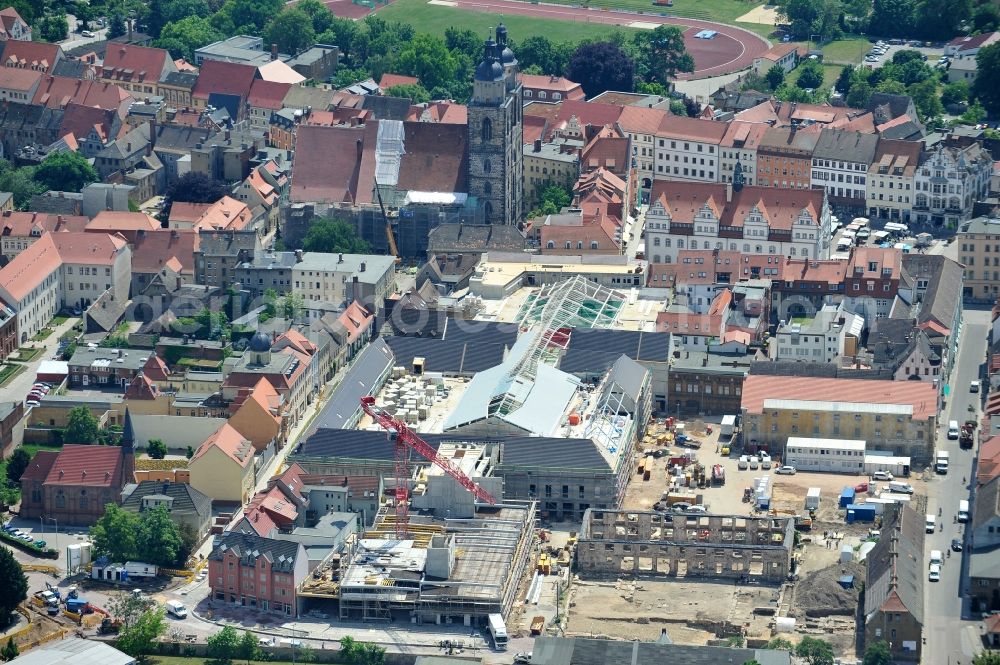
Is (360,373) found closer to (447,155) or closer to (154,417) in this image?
(154,417)

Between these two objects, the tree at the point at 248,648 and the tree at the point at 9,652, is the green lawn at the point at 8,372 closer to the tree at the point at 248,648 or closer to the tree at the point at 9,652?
the tree at the point at 9,652

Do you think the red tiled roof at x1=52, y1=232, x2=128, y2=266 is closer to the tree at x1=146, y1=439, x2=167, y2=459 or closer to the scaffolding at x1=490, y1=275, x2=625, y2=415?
the tree at x1=146, y1=439, x2=167, y2=459

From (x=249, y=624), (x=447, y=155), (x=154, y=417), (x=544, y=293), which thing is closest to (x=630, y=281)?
(x=544, y=293)

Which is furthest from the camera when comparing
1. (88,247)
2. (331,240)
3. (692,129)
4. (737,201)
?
(692,129)

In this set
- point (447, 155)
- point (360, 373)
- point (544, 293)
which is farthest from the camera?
point (447, 155)

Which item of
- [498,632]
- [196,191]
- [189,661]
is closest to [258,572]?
[189,661]

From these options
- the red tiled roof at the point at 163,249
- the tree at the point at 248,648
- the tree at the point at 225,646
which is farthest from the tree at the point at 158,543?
the red tiled roof at the point at 163,249

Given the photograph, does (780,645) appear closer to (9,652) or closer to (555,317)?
(9,652)

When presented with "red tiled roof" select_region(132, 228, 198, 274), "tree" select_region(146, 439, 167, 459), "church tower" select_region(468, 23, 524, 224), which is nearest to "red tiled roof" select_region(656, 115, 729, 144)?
"church tower" select_region(468, 23, 524, 224)
